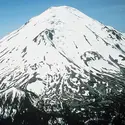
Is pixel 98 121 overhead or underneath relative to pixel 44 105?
underneath

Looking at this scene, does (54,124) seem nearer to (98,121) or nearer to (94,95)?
(98,121)

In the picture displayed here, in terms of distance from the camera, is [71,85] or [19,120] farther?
[71,85]

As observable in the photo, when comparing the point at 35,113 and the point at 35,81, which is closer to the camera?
the point at 35,113

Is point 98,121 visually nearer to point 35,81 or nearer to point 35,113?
point 35,113

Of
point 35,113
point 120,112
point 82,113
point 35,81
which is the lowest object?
point 120,112

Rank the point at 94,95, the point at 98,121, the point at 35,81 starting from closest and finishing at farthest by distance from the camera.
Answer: the point at 98,121
the point at 94,95
the point at 35,81

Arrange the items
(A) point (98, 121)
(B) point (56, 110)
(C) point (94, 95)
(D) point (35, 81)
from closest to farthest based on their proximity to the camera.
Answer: (A) point (98, 121) → (B) point (56, 110) → (C) point (94, 95) → (D) point (35, 81)

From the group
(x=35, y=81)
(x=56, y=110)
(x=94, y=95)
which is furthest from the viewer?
(x=35, y=81)

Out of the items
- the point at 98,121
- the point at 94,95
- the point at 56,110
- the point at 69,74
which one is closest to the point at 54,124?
the point at 56,110

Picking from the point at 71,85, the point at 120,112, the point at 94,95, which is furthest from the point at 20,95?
the point at 120,112
